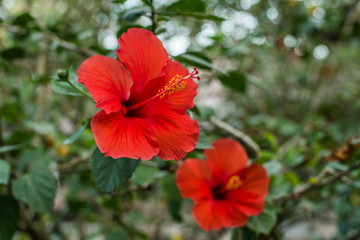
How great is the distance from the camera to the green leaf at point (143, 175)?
72 centimetres

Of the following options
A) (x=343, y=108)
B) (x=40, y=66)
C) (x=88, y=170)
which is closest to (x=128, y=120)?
(x=88, y=170)

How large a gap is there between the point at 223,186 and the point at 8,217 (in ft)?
2.00

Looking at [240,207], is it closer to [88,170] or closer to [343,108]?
[88,170]

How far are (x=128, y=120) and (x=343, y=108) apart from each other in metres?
2.74

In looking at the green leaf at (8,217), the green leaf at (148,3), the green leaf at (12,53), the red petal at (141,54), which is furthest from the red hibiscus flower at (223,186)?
the green leaf at (12,53)

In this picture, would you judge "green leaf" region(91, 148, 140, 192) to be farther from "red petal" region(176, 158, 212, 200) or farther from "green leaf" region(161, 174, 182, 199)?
"green leaf" region(161, 174, 182, 199)

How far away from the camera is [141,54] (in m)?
0.54

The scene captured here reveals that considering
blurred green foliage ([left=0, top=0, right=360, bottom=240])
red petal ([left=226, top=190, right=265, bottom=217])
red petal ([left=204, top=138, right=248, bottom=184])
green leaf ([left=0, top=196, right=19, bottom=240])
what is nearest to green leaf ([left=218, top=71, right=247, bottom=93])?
blurred green foliage ([left=0, top=0, right=360, bottom=240])

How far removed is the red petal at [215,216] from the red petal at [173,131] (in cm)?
26

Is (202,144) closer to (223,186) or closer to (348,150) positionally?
(223,186)

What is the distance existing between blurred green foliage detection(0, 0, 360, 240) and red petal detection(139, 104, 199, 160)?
5 cm

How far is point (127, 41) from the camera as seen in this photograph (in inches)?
20.3

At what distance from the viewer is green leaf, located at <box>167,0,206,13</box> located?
2.05 feet

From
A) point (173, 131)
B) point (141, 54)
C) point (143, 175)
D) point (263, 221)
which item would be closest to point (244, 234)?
point (263, 221)
